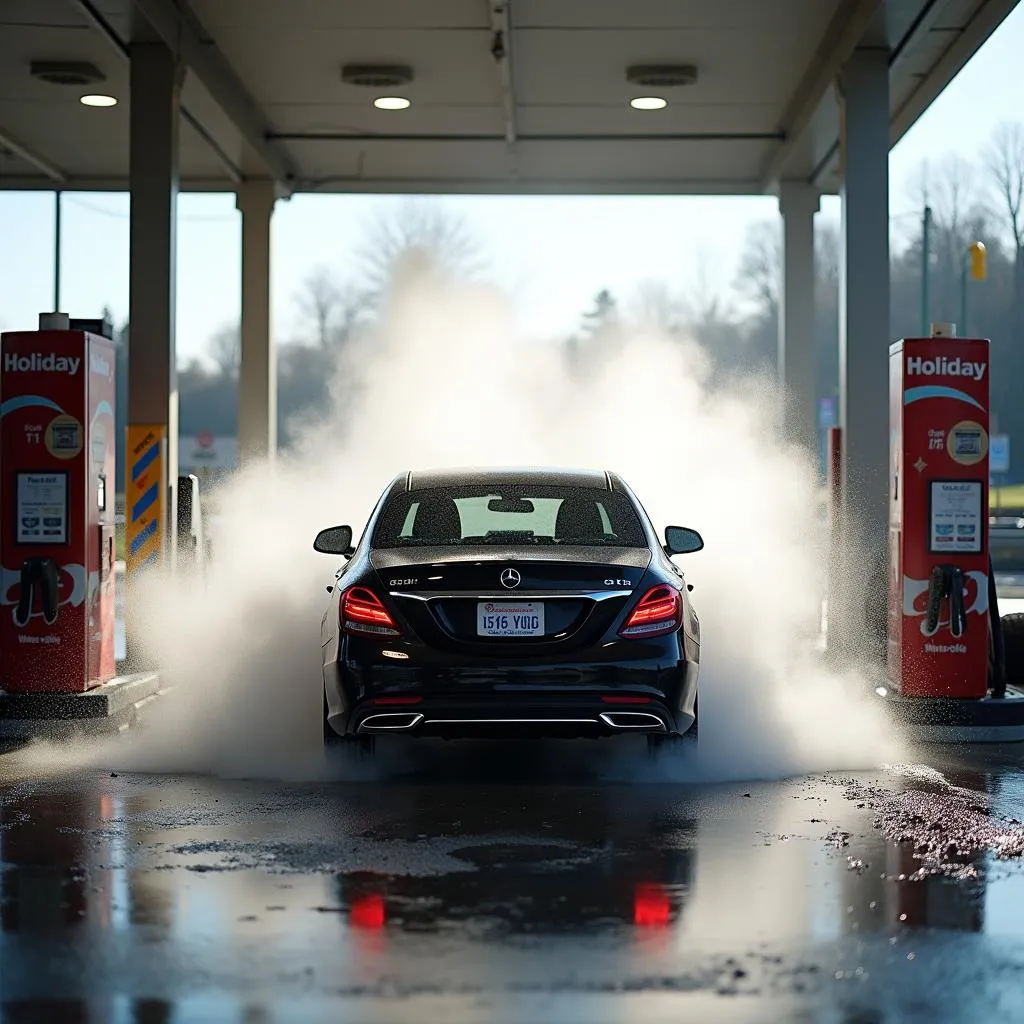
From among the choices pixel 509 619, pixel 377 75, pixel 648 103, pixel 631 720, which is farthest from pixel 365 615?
pixel 648 103

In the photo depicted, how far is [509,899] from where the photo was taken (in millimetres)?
5641

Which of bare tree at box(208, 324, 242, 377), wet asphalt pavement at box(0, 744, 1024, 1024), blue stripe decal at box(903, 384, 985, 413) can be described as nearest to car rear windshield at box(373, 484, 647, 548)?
wet asphalt pavement at box(0, 744, 1024, 1024)

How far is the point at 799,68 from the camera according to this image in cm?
1470

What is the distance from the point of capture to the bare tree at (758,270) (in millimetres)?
85438

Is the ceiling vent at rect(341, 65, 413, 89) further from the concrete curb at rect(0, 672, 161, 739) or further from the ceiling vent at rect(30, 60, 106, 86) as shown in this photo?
the concrete curb at rect(0, 672, 161, 739)

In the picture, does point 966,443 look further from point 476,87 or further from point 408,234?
point 408,234

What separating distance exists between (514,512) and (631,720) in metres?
1.51

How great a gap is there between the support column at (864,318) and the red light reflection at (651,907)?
7.07m

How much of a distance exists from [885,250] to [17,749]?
7117mm

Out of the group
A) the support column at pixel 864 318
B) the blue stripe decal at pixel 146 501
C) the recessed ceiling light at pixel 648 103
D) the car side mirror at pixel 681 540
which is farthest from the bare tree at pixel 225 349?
the car side mirror at pixel 681 540

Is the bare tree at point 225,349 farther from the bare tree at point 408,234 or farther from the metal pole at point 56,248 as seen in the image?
the metal pole at point 56,248

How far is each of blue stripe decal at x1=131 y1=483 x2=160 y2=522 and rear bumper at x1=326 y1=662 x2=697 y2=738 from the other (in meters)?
5.40

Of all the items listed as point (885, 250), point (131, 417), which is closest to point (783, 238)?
point (885, 250)

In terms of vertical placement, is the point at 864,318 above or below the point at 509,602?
above
